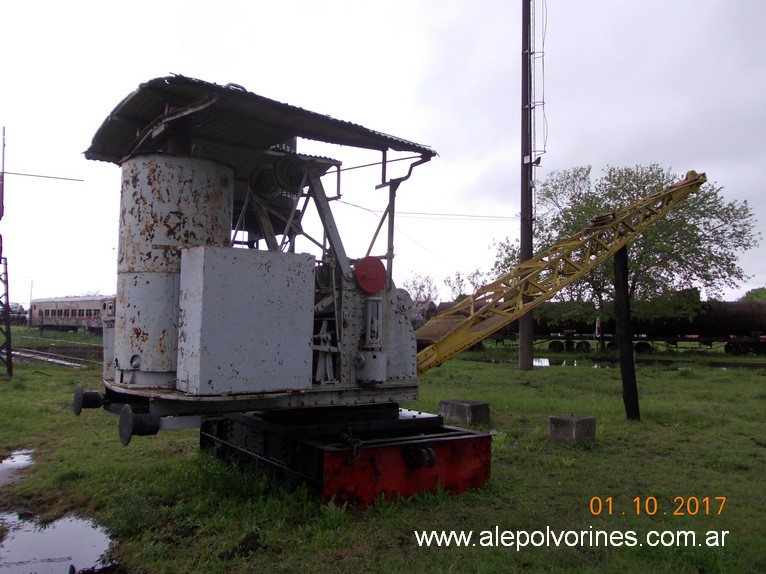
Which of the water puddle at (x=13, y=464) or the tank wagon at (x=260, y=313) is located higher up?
the tank wagon at (x=260, y=313)

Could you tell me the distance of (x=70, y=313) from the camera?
4662 cm

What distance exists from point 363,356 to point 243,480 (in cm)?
197

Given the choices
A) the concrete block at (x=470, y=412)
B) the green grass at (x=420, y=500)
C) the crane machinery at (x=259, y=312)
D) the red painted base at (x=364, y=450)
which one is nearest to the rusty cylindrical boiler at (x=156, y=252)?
the crane machinery at (x=259, y=312)

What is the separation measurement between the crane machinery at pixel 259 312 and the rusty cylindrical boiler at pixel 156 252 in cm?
1

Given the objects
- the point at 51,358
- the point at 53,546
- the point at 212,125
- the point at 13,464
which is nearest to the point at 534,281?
the point at 212,125

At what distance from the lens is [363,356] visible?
5.78 metres

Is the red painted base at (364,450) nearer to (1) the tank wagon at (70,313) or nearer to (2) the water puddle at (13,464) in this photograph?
(2) the water puddle at (13,464)

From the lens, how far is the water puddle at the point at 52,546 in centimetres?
476

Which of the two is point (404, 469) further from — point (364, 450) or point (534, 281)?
point (534, 281)

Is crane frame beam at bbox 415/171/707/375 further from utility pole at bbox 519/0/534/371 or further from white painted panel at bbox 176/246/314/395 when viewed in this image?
utility pole at bbox 519/0/534/371

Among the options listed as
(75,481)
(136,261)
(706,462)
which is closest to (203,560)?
(136,261)

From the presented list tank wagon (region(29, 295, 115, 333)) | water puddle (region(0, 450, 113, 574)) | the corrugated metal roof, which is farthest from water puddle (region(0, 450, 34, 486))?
tank wagon (region(29, 295, 115, 333))

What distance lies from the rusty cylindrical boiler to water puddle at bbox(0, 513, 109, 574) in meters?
1.41

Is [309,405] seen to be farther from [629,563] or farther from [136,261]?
[629,563]
